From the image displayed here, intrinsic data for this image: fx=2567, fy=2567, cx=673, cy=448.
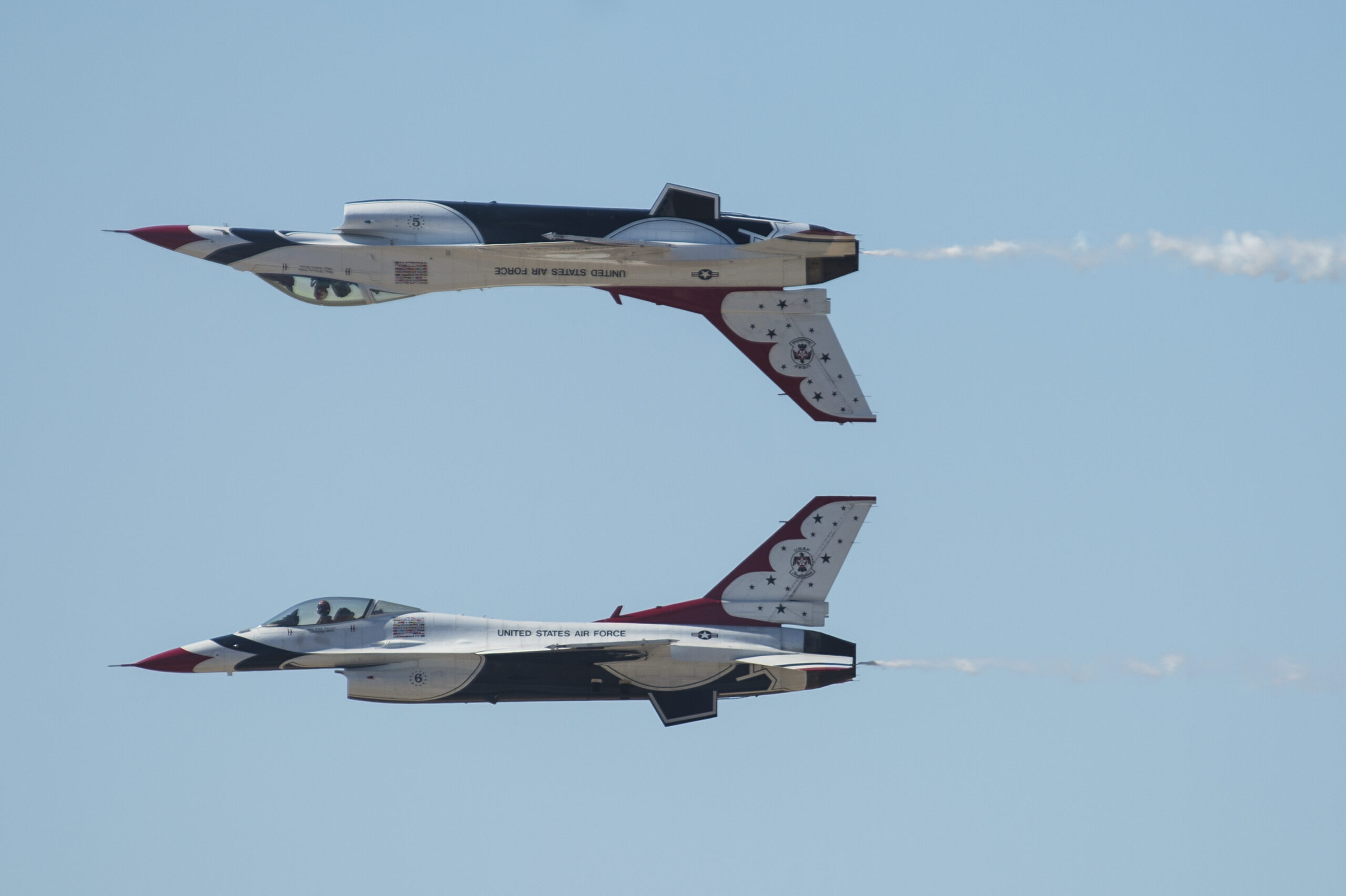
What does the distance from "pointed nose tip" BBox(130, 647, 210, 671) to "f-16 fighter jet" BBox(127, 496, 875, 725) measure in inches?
0.8

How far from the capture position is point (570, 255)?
1672 inches

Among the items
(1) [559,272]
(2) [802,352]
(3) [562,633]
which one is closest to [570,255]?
(1) [559,272]

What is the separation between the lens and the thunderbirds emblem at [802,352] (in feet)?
143

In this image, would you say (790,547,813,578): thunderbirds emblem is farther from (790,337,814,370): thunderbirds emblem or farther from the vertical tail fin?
(790,337,814,370): thunderbirds emblem

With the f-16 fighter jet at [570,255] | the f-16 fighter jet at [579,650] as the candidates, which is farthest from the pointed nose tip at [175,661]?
the f-16 fighter jet at [570,255]

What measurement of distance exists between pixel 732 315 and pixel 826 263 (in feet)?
5.96

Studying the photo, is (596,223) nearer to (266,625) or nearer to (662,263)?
(662,263)

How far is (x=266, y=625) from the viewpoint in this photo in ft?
140

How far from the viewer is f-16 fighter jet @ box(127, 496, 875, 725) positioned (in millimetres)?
41750

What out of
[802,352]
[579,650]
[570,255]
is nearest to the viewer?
[579,650]

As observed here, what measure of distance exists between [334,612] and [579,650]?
4.25m

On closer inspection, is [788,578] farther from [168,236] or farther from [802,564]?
[168,236]

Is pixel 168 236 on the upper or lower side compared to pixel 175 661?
upper

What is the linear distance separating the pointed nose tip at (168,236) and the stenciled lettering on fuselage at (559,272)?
531 centimetres
